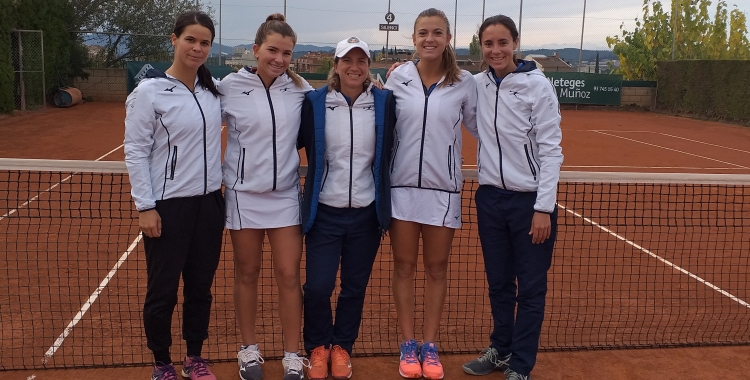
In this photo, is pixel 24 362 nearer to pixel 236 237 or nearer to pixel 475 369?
pixel 236 237

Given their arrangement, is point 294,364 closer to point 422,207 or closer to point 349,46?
point 422,207

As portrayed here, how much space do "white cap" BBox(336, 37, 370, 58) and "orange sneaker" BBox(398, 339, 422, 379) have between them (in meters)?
1.60

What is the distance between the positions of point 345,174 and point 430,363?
1.16 meters

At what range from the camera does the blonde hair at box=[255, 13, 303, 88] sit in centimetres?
341

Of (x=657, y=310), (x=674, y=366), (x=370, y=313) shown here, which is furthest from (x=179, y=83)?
(x=657, y=310)

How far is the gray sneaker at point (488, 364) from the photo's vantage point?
388cm

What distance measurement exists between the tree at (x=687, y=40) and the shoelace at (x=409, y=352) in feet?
101

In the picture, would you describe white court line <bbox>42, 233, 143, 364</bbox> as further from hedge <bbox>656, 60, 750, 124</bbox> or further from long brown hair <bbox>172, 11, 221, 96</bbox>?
hedge <bbox>656, 60, 750, 124</bbox>

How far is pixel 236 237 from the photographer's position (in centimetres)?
354

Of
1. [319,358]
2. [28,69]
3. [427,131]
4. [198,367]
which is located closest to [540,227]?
[427,131]

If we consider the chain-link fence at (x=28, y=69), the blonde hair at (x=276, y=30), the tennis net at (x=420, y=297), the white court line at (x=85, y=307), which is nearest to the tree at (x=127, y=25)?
the chain-link fence at (x=28, y=69)

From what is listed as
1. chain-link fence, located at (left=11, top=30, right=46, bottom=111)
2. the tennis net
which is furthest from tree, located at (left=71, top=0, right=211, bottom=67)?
the tennis net

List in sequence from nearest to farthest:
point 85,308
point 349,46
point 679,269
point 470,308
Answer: point 349,46 < point 85,308 < point 470,308 < point 679,269

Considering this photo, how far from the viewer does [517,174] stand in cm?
349
